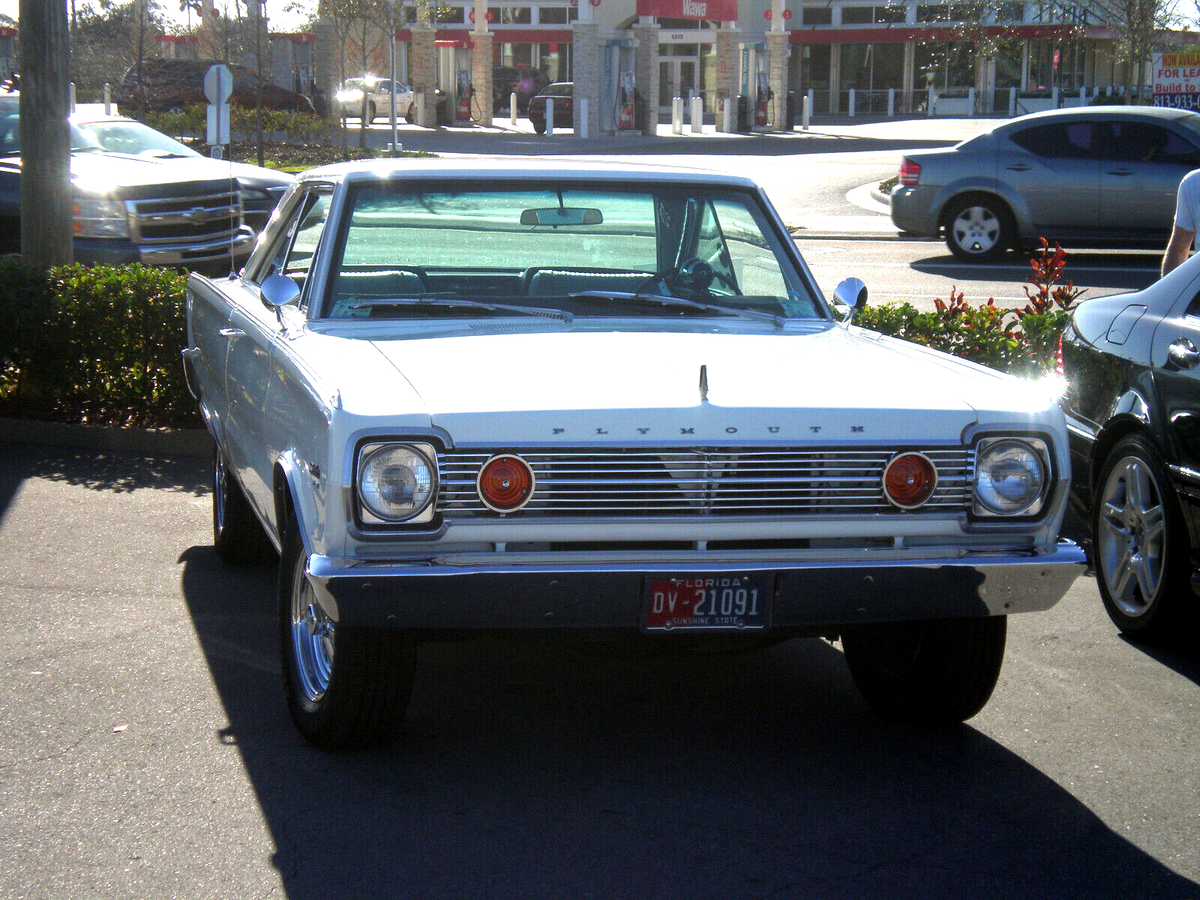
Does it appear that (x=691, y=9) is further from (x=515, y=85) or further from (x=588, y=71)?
(x=515, y=85)

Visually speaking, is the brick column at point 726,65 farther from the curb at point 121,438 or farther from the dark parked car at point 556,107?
the curb at point 121,438

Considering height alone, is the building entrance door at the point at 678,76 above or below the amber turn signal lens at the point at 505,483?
above

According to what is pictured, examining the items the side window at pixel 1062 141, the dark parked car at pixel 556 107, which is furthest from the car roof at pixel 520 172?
the dark parked car at pixel 556 107

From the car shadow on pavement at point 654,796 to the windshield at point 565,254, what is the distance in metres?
1.25

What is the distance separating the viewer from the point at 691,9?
162 feet

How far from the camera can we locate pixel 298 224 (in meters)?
5.76

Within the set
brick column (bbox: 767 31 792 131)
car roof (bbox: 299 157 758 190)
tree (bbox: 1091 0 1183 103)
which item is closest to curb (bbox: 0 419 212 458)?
car roof (bbox: 299 157 758 190)

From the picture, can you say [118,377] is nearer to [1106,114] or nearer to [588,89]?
[1106,114]

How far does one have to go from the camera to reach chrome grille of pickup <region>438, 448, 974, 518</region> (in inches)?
147

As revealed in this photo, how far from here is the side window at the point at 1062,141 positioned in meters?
16.4

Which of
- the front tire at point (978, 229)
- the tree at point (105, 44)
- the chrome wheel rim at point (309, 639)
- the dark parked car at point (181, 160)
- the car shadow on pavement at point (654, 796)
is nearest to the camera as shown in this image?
the car shadow on pavement at point (654, 796)

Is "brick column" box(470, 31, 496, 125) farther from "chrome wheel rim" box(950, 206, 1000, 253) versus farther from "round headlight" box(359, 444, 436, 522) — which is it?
"round headlight" box(359, 444, 436, 522)

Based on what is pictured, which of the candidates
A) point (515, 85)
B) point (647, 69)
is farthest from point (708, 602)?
point (515, 85)

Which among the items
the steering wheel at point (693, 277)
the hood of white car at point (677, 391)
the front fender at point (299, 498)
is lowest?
the front fender at point (299, 498)
